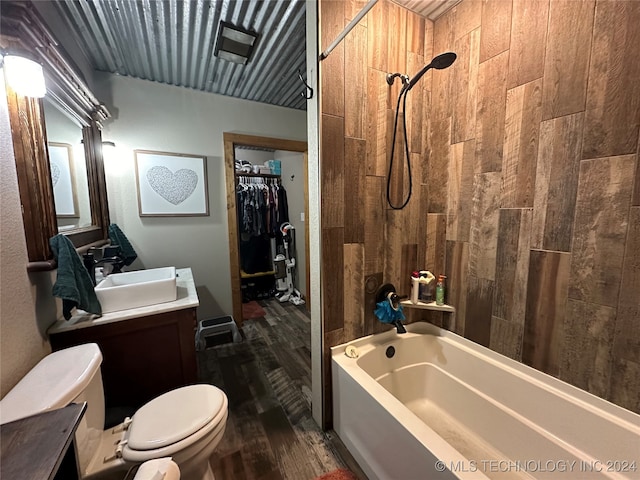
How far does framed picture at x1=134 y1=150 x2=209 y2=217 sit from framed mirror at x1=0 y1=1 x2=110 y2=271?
1.17 ft

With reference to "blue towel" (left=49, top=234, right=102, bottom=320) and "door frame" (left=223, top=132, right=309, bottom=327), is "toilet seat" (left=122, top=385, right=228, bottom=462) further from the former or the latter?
"door frame" (left=223, top=132, right=309, bottom=327)

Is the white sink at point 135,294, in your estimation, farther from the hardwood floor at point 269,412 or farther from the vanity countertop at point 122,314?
the hardwood floor at point 269,412

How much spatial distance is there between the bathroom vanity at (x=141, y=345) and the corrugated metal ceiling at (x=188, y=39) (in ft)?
5.95

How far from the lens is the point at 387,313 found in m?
1.58

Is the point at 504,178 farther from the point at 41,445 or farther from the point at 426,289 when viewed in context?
the point at 41,445

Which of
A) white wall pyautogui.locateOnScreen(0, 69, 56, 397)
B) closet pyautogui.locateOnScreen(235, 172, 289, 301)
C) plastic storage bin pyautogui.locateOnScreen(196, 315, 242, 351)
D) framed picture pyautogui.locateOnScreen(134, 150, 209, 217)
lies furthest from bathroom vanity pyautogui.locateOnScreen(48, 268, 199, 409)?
closet pyautogui.locateOnScreen(235, 172, 289, 301)

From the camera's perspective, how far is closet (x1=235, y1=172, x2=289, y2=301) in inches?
146

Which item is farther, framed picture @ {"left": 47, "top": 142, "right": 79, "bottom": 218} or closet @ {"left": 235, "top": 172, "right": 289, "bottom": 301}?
closet @ {"left": 235, "top": 172, "right": 289, "bottom": 301}

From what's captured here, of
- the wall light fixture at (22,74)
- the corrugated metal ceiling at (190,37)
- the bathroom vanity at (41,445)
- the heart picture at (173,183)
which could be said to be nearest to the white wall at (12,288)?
the wall light fixture at (22,74)

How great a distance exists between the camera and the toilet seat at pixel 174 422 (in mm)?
984

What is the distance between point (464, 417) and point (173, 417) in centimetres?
163

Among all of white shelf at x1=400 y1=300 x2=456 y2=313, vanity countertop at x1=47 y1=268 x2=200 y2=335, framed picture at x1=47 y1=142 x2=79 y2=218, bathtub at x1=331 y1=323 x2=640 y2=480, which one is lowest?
bathtub at x1=331 y1=323 x2=640 y2=480

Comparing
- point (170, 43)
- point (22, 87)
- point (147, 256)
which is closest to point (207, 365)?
point (147, 256)

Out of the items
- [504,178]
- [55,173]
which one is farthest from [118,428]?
[504,178]
